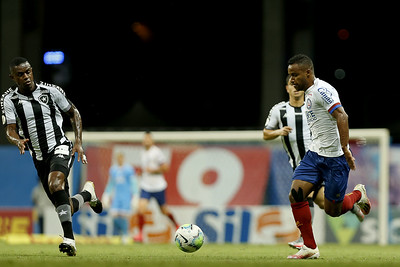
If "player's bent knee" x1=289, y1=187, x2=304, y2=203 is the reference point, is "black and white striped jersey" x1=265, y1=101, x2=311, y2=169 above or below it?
above

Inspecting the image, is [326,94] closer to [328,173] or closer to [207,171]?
[328,173]

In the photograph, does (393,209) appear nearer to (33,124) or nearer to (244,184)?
(244,184)

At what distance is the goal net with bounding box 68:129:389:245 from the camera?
574 inches

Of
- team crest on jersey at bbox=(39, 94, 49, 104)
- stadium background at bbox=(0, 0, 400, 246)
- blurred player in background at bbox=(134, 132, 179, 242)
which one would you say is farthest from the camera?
stadium background at bbox=(0, 0, 400, 246)

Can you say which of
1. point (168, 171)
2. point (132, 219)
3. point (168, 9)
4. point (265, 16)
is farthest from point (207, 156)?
point (168, 9)

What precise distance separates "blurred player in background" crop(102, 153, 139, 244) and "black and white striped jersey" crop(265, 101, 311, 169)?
15.1 ft

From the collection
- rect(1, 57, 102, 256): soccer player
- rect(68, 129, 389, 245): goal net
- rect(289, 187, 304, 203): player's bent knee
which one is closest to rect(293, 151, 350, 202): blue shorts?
rect(289, 187, 304, 203): player's bent knee

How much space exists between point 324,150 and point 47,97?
9.87ft

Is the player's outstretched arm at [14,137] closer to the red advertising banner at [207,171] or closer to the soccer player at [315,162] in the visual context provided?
the soccer player at [315,162]

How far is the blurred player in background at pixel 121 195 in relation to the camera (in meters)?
14.8

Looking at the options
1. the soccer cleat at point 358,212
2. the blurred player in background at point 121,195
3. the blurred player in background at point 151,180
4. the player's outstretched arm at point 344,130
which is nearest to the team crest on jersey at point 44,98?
the player's outstretched arm at point 344,130

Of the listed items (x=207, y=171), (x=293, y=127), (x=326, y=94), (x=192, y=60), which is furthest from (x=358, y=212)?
(x=192, y=60)

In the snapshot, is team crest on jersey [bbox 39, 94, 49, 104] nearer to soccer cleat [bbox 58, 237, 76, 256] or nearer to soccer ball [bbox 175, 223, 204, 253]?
soccer cleat [bbox 58, 237, 76, 256]

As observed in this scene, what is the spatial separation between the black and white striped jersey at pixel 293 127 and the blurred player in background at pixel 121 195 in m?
4.61
